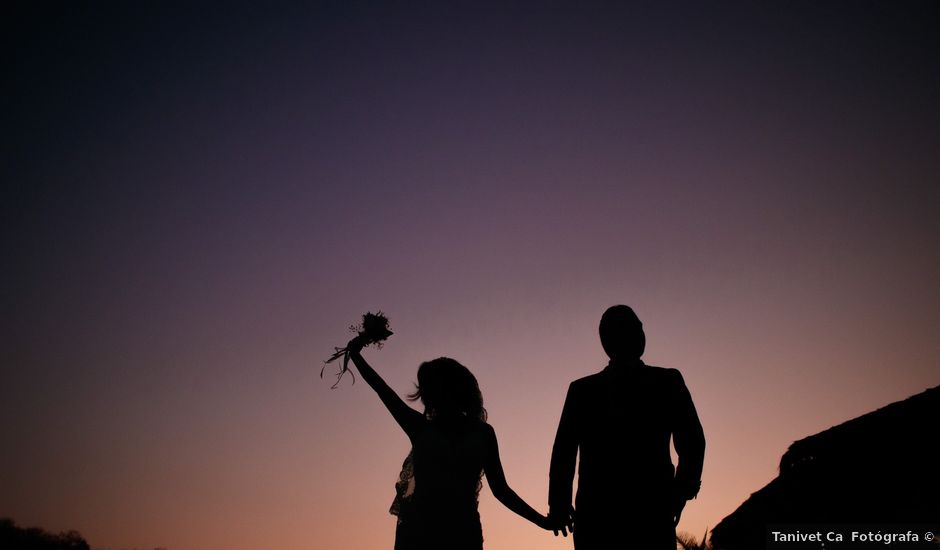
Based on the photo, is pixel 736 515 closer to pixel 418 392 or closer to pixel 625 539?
pixel 625 539

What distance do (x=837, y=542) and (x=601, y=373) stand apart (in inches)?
97.7

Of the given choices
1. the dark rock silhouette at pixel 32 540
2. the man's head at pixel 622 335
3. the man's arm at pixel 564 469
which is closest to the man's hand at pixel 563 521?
the man's arm at pixel 564 469

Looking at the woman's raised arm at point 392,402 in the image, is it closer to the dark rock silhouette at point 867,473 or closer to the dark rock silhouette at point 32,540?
the dark rock silhouette at point 867,473

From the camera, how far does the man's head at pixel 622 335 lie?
4.08 m

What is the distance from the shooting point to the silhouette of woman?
4.27 meters

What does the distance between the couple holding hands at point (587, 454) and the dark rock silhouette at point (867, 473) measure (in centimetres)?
118

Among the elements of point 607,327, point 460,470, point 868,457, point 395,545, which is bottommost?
point 395,545

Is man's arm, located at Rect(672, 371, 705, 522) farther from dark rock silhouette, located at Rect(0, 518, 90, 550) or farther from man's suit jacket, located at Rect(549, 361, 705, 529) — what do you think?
dark rock silhouette, located at Rect(0, 518, 90, 550)

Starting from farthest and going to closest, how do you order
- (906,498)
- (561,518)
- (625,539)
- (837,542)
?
(837,542)
(561,518)
(906,498)
(625,539)

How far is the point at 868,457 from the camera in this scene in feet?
13.3

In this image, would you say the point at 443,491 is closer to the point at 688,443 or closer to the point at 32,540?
the point at 688,443

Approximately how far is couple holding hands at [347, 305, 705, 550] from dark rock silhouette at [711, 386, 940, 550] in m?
1.18

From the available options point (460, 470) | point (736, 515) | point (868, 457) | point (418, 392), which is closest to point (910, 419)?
point (868, 457)

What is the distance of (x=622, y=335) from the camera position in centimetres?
409
